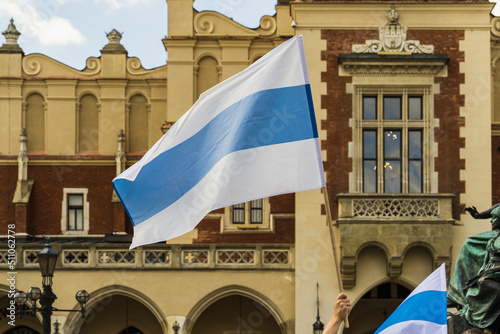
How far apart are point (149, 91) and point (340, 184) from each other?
1018cm

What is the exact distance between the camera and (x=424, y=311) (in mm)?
9305

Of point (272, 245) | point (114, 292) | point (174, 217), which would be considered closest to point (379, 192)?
point (272, 245)

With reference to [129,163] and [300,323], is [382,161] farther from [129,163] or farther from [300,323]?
[129,163]

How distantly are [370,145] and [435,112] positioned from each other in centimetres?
194

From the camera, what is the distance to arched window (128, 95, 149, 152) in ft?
119

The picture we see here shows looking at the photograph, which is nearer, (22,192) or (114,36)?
(22,192)

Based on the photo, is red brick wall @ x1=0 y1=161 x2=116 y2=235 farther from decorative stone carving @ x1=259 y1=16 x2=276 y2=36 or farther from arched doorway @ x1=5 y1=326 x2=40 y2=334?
decorative stone carving @ x1=259 y1=16 x2=276 y2=36

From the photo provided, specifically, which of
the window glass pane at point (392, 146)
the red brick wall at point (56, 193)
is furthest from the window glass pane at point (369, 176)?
the red brick wall at point (56, 193)

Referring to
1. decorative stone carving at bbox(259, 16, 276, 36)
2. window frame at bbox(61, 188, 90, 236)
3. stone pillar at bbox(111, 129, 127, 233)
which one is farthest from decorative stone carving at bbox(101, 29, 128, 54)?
decorative stone carving at bbox(259, 16, 276, 36)

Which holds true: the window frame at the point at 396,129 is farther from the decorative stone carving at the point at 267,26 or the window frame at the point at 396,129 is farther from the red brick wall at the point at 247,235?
the decorative stone carving at the point at 267,26

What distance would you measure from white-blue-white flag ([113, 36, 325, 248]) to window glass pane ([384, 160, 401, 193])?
1771 cm

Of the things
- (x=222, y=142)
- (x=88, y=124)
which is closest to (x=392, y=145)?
(x=88, y=124)

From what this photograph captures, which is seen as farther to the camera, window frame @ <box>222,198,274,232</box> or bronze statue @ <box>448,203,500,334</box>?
window frame @ <box>222,198,274,232</box>

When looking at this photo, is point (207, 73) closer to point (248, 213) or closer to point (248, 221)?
point (248, 213)
